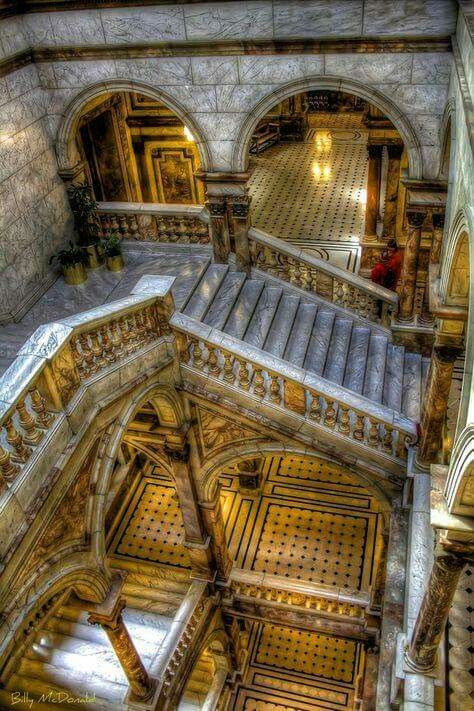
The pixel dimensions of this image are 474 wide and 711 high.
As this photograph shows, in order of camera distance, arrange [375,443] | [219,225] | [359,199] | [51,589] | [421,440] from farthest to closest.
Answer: [359,199] → [219,225] → [375,443] → [421,440] → [51,589]

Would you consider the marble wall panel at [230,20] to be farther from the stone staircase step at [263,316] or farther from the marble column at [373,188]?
the marble column at [373,188]

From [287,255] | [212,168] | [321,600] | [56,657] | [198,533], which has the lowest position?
[56,657]

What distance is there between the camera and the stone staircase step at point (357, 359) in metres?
8.05

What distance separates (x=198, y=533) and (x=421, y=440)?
437 cm

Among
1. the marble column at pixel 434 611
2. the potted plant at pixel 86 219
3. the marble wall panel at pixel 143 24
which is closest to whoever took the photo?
the marble column at pixel 434 611

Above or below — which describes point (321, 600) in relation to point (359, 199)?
below

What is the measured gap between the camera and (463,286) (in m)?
5.38

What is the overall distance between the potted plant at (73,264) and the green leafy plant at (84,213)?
43cm

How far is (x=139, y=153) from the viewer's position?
12367 millimetres

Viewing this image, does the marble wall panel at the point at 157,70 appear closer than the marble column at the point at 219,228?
Yes

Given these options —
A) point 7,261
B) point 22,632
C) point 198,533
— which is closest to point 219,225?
point 7,261

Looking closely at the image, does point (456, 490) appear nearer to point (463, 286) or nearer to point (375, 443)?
point (463, 286)

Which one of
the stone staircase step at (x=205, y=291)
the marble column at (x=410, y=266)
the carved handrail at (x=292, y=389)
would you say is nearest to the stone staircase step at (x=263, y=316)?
the stone staircase step at (x=205, y=291)

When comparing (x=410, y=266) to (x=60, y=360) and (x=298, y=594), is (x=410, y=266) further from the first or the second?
(x=298, y=594)
